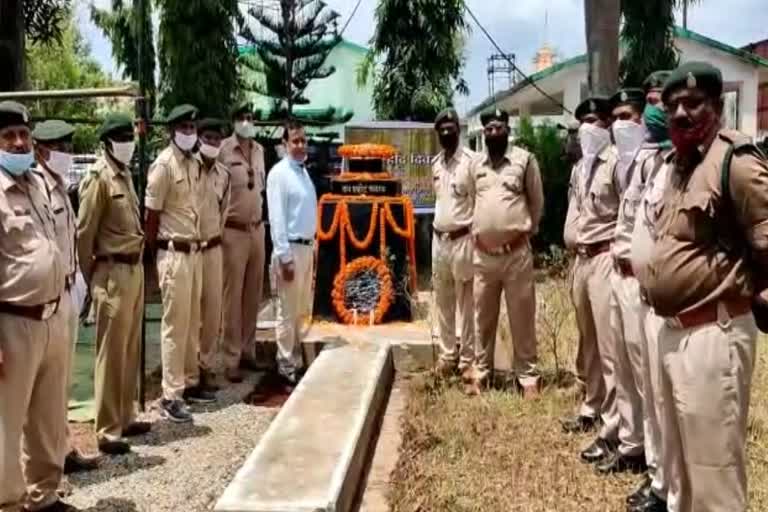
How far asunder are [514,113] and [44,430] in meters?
20.7

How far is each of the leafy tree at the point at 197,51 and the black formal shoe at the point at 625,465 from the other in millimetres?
10706

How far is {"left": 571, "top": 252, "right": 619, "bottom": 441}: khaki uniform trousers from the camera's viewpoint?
4625mm

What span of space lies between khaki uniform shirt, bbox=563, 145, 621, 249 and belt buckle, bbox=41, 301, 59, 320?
2.72m

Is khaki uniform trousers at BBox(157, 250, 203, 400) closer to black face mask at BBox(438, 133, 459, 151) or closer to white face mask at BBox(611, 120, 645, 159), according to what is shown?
black face mask at BBox(438, 133, 459, 151)

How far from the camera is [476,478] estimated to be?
434 cm

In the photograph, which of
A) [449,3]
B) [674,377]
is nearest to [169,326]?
[674,377]

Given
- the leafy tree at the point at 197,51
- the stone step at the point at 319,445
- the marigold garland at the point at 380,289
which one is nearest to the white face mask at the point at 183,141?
the stone step at the point at 319,445

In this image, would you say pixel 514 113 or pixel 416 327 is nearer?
pixel 416 327

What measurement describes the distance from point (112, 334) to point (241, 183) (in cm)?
194

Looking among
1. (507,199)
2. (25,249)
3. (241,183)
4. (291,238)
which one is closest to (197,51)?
(241,183)

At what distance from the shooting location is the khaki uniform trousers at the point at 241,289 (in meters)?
6.61

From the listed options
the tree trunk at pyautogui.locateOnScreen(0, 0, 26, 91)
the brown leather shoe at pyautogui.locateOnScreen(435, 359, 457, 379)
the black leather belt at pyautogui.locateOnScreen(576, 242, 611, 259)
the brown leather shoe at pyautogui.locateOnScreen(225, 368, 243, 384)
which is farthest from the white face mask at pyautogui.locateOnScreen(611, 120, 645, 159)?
the tree trunk at pyautogui.locateOnScreen(0, 0, 26, 91)

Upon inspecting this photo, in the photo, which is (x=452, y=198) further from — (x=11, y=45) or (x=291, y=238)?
(x=11, y=45)

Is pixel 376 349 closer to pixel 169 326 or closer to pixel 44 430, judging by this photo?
pixel 169 326
